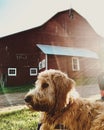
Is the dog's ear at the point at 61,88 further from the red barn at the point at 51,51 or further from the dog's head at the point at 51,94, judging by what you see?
the red barn at the point at 51,51

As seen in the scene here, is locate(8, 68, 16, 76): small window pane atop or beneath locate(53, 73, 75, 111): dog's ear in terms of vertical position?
atop

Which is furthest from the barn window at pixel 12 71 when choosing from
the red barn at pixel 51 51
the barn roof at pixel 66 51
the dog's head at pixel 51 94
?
the dog's head at pixel 51 94

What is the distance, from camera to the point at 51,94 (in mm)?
4113

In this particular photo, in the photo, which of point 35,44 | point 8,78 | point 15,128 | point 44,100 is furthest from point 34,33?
point 44,100

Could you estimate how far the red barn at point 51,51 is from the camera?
23.8 metres

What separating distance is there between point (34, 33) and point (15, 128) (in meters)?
18.6

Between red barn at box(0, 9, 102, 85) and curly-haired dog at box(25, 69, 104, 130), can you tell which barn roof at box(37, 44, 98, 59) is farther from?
curly-haired dog at box(25, 69, 104, 130)

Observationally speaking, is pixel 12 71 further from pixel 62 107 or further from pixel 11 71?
pixel 62 107

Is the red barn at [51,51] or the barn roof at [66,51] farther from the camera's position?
the barn roof at [66,51]

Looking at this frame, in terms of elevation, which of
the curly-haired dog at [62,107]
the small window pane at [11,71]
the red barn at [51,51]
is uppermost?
the red barn at [51,51]

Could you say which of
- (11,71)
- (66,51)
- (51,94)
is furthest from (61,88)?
(66,51)

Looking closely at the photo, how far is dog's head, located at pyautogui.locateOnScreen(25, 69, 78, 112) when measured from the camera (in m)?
4.04

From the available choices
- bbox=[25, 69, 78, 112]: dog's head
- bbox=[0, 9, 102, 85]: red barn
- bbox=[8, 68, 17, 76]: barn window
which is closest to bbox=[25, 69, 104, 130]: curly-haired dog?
bbox=[25, 69, 78, 112]: dog's head

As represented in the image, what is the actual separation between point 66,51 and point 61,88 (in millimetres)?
22457
